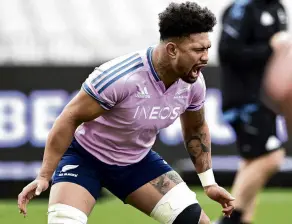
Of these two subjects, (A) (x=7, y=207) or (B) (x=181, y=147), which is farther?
(B) (x=181, y=147)

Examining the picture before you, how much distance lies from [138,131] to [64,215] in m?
0.67

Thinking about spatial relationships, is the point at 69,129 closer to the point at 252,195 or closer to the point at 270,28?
the point at 252,195

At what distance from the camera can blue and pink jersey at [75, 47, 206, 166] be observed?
16.7ft

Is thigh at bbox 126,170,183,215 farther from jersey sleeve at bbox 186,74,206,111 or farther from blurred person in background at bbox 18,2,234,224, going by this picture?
jersey sleeve at bbox 186,74,206,111

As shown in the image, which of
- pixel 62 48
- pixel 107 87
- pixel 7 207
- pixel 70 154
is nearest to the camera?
pixel 107 87

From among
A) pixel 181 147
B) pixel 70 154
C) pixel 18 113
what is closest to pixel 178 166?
pixel 181 147

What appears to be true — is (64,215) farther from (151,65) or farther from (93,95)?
(151,65)

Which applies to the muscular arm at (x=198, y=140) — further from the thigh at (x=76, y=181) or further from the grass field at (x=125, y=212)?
the grass field at (x=125, y=212)

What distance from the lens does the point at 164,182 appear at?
17.8 feet

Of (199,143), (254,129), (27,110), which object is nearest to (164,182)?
(199,143)

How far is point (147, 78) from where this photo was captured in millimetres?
5215

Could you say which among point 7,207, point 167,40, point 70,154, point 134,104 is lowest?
point 7,207

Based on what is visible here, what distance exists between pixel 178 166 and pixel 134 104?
6.11m

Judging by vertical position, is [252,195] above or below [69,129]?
below
